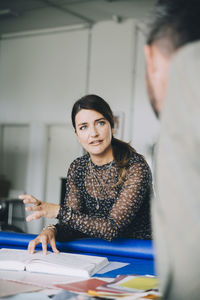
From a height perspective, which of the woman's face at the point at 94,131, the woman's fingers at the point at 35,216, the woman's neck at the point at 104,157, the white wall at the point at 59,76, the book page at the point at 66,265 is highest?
the white wall at the point at 59,76

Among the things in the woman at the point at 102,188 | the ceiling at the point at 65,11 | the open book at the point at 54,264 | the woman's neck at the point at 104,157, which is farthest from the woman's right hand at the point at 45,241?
the ceiling at the point at 65,11

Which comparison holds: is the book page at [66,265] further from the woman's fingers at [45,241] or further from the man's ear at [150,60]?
the man's ear at [150,60]

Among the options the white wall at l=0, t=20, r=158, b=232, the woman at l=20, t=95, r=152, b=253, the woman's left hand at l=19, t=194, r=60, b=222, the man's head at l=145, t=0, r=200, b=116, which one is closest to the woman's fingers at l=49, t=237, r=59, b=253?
the woman at l=20, t=95, r=152, b=253

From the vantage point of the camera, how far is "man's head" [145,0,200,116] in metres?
0.69

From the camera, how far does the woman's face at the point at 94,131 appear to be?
202 centimetres

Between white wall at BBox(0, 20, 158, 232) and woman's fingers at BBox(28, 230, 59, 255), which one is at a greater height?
white wall at BBox(0, 20, 158, 232)

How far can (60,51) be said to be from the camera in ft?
26.5

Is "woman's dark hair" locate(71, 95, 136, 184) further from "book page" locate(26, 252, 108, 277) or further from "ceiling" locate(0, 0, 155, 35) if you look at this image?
"ceiling" locate(0, 0, 155, 35)

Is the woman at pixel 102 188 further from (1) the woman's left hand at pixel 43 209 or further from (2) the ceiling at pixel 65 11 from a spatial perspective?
(2) the ceiling at pixel 65 11

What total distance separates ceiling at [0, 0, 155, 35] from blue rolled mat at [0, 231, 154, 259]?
502 centimetres

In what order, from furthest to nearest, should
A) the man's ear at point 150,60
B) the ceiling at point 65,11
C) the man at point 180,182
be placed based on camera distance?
the ceiling at point 65,11
the man's ear at point 150,60
the man at point 180,182

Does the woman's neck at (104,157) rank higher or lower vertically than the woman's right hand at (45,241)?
higher

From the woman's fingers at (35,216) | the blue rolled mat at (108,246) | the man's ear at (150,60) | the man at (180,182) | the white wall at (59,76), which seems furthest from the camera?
the white wall at (59,76)

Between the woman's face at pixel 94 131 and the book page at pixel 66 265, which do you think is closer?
the book page at pixel 66 265
